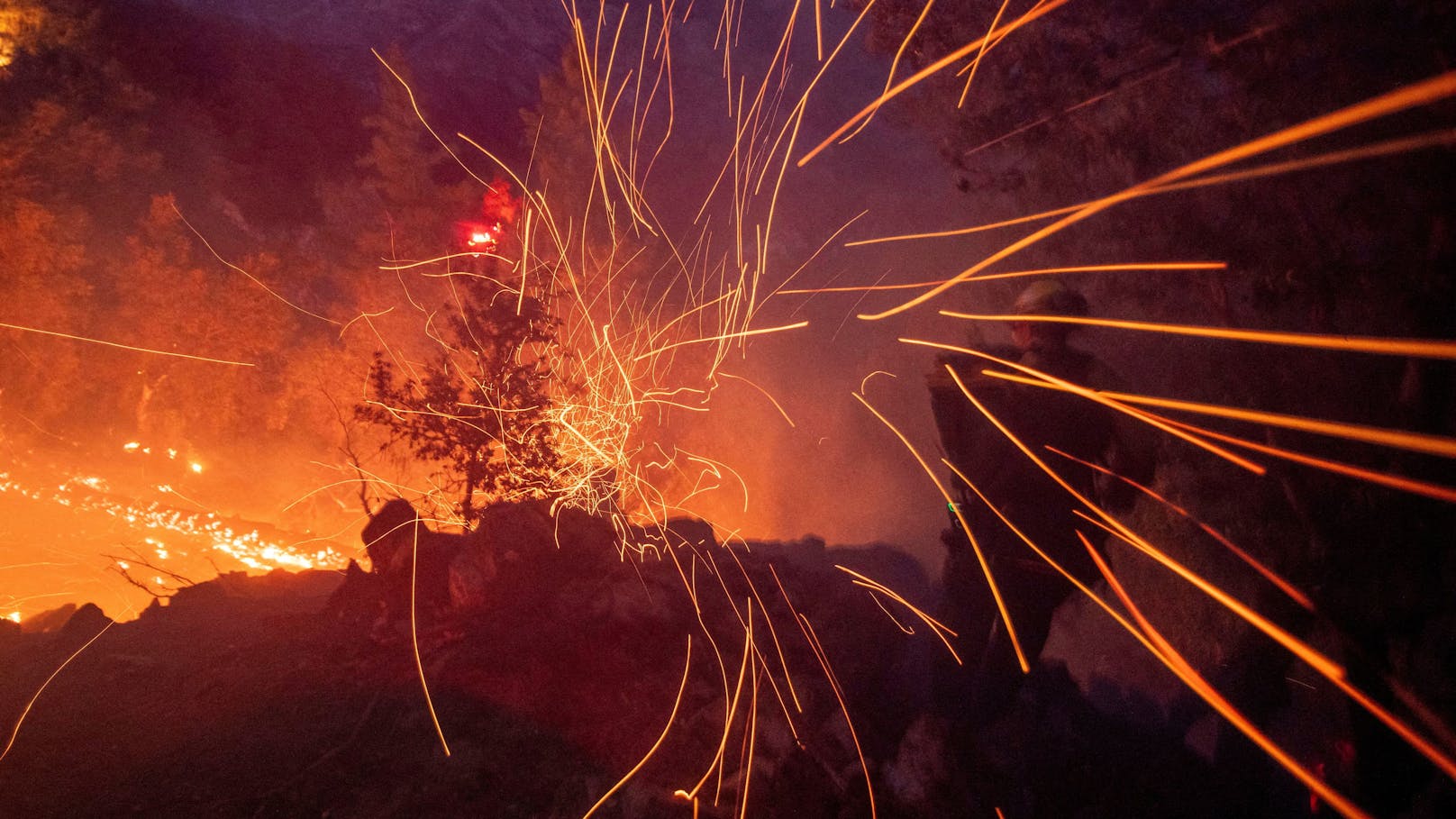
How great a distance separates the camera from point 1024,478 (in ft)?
15.9

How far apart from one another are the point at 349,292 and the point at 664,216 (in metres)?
9.18

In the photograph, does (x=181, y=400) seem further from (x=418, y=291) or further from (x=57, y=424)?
(x=418, y=291)

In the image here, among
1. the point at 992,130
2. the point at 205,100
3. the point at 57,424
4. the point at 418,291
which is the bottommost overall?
the point at 57,424

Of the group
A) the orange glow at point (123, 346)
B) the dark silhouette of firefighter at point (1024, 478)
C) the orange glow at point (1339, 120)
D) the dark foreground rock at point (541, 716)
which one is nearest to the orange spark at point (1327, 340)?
the dark silhouette of firefighter at point (1024, 478)

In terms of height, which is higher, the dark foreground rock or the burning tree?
the burning tree

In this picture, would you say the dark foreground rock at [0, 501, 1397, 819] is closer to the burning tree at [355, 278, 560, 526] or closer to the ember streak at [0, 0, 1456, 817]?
the ember streak at [0, 0, 1456, 817]

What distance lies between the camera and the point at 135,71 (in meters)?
14.7

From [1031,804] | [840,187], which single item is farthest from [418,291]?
[1031,804]

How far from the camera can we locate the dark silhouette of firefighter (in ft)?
15.1

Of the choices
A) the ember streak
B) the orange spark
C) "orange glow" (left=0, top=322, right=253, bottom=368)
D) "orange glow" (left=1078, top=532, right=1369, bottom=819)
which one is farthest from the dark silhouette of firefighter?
"orange glow" (left=0, top=322, right=253, bottom=368)

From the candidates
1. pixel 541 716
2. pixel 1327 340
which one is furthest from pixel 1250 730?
pixel 541 716

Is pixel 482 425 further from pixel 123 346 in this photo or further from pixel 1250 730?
pixel 123 346

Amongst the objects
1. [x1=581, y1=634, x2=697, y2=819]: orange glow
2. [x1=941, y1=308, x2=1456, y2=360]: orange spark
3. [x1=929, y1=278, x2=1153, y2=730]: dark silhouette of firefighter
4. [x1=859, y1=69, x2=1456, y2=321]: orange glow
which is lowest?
[x1=581, y1=634, x2=697, y2=819]: orange glow

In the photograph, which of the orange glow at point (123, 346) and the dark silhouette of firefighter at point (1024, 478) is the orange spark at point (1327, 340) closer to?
the dark silhouette of firefighter at point (1024, 478)
